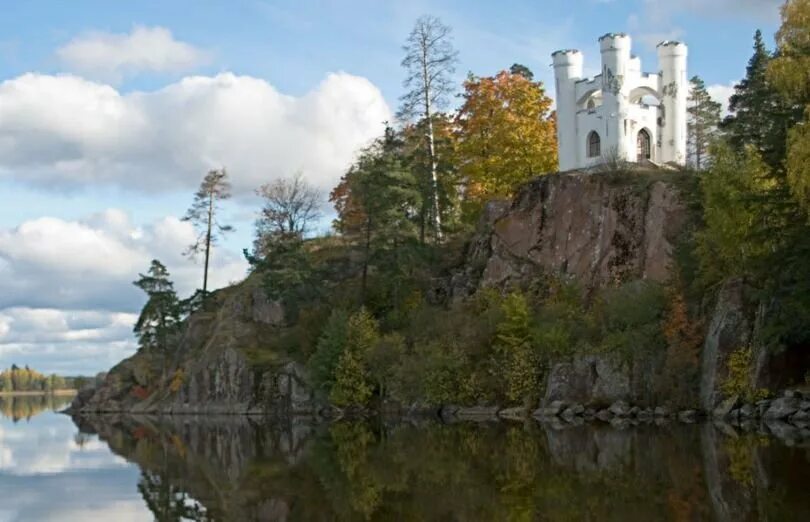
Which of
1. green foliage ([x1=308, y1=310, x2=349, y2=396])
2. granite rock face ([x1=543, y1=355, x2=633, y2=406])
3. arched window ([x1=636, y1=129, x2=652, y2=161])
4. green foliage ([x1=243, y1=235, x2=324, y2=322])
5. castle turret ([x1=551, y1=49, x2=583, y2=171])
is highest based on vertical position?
castle turret ([x1=551, y1=49, x2=583, y2=171])

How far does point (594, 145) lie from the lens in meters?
56.5

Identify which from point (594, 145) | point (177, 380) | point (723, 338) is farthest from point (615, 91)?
point (177, 380)

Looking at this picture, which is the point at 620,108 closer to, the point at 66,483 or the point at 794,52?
the point at 794,52

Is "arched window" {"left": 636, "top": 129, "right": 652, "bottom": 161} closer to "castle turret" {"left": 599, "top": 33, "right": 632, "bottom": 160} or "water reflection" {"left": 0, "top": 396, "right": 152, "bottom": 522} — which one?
"castle turret" {"left": 599, "top": 33, "right": 632, "bottom": 160}

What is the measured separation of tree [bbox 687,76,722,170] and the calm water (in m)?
46.5

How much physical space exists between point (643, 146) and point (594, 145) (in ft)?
8.77

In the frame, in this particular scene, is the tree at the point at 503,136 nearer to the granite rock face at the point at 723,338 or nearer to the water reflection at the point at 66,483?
the granite rock face at the point at 723,338

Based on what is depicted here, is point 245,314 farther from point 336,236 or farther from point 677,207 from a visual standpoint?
point 677,207

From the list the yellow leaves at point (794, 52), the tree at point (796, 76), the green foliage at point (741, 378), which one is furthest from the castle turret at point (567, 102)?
the yellow leaves at point (794, 52)

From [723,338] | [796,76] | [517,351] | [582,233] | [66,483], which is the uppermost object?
[796,76]

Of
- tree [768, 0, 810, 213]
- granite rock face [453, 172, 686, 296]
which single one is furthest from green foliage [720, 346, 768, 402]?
granite rock face [453, 172, 686, 296]

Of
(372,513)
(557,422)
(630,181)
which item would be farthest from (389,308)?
(372,513)

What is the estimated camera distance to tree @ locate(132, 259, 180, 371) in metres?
75.2

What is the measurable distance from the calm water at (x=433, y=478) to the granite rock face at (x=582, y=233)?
586 inches
